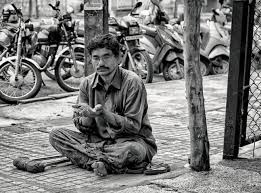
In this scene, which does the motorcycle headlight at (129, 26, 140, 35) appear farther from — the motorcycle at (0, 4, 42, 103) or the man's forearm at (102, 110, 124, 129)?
the man's forearm at (102, 110, 124, 129)

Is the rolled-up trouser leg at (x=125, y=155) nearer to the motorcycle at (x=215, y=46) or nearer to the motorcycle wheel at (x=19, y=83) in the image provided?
the motorcycle wheel at (x=19, y=83)

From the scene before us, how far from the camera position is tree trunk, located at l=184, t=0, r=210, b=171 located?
434 cm

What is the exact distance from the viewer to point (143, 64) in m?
10.0

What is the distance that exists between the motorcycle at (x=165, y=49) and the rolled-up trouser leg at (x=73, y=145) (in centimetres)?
584

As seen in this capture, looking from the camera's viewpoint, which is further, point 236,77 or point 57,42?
point 57,42

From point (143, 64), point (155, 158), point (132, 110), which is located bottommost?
point (155, 158)

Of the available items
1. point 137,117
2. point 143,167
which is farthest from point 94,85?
point 143,167

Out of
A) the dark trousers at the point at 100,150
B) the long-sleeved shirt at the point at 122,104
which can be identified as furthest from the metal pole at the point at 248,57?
the dark trousers at the point at 100,150

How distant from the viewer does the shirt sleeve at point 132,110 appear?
15.1 ft

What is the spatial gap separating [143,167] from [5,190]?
1.15m

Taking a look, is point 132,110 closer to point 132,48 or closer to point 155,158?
point 155,158

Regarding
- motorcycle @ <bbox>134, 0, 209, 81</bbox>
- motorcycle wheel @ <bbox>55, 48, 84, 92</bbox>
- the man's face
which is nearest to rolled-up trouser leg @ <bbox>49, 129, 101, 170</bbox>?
the man's face

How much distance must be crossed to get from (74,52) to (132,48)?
3.67 ft

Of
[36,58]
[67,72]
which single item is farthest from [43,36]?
[67,72]
